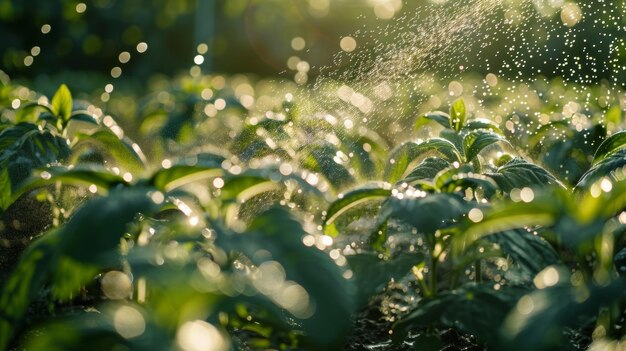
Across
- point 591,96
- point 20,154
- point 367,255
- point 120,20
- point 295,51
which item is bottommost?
point 367,255

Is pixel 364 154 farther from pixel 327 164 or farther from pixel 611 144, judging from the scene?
pixel 611 144

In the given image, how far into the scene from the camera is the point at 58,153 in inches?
69.1

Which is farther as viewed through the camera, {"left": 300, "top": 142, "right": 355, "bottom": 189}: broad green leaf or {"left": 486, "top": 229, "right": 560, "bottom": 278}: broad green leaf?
{"left": 300, "top": 142, "right": 355, "bottom": 189}: broad green leaf

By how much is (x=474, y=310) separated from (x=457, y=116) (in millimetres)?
823

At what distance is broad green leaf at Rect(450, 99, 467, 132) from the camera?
5.90 feet

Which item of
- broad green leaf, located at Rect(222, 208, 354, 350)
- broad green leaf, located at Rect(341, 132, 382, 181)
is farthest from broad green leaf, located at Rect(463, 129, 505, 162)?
broad green leaf, located at Rect(222, 208, 354, 350)

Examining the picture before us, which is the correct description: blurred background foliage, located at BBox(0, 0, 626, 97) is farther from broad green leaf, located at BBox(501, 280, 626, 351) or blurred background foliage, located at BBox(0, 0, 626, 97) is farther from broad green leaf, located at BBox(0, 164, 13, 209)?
broad green leaf, located at BBox(501, 280, 626, 351)

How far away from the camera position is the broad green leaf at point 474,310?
105cm

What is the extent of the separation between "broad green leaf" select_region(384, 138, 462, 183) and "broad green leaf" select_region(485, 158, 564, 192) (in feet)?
0.53

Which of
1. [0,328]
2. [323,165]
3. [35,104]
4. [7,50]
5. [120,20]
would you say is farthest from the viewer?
[120,20]

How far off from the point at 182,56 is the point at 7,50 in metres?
3.09

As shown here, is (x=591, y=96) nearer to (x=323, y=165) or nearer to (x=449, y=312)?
(x=323, y=165)

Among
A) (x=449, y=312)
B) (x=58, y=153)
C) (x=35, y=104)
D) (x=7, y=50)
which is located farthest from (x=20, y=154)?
(x=7, y=50)

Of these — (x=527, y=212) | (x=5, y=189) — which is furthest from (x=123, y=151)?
(x=527, y=212)
